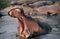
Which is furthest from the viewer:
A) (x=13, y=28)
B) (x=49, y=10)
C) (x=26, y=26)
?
(x=49, y=10)

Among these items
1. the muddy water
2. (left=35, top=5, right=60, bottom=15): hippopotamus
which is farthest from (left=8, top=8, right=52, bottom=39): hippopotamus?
(left=35, top=5, right=60, bottom=15): hippopotamus

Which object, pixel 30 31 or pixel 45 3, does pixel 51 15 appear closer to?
pixel 45 3

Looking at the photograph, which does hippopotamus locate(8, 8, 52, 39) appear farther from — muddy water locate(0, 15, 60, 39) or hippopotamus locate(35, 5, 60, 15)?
hippopotamus locate(35, 5, 60, 15)

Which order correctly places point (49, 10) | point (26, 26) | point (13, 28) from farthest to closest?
point (49, 10) → point (13, 28) → point (26, 26)

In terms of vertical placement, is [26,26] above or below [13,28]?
above

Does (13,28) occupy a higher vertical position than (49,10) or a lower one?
lower

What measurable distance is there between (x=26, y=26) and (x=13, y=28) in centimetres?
66

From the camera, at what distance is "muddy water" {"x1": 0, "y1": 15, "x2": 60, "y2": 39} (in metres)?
4.36

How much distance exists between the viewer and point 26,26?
14.1ft

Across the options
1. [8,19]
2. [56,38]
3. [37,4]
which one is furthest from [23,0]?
[56,38]

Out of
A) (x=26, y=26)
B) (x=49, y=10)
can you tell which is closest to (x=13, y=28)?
(x=26, y=26)

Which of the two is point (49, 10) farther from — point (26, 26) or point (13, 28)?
point (26, 26)

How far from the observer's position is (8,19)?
5.62m

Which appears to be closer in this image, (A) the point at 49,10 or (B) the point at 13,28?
(B) the point at 13,28
